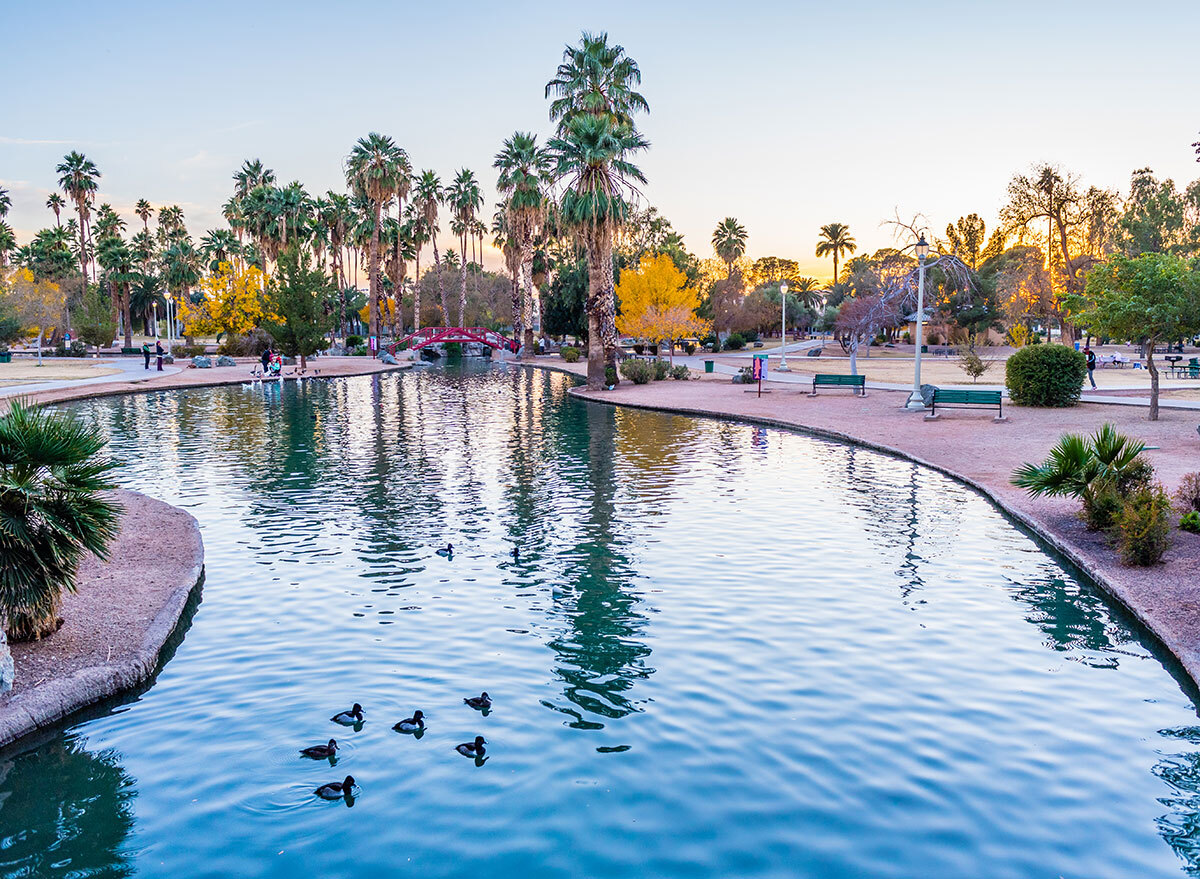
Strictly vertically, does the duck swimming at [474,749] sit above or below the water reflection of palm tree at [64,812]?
above

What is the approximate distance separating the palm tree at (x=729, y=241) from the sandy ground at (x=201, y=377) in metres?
65.2

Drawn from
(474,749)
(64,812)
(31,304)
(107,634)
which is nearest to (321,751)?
(474,749)

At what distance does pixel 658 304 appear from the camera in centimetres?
6500

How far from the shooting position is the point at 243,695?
10211 millimetres

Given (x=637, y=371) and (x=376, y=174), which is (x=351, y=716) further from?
(x=376, y=174)

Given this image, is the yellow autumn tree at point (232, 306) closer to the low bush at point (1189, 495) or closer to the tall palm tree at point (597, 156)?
the tall palm tree at point (597, 156)

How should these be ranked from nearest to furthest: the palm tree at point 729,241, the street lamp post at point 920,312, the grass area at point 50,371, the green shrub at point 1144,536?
the green shrub at point 1144,536
the street lamp post at point 920,312
the grass area at point 50,371
the palm tree at point 729,241

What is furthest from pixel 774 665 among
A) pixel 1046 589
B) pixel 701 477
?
pixel 701 477

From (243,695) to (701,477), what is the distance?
14.3 m

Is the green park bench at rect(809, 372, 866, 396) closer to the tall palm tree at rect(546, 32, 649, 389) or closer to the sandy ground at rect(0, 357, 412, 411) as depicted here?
the tall palm tree at rect(546, 32, 649, 389)

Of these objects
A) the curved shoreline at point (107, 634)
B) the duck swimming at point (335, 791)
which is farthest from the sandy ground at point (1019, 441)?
the curved shoreline at point (107, 634)

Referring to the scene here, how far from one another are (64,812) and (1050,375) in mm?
33512

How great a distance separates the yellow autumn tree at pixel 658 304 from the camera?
64.1m

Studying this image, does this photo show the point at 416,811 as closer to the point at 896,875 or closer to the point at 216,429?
the point at 896,875
